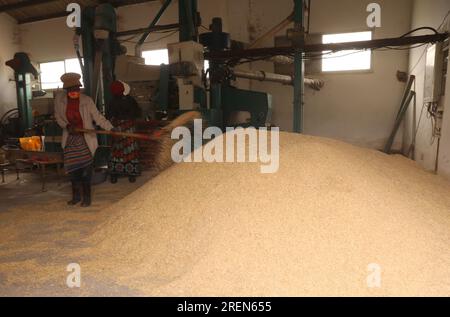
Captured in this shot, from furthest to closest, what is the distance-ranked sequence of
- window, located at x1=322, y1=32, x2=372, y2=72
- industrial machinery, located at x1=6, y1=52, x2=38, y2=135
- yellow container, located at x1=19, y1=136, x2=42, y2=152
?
industrial machinery, located at x1=6, y1=52, x2=38, y2=135, window, located at x1=322, y1=32, x2=372, y2=72, yellow container, located at x1=19, y1=136, x2=42, y2=152

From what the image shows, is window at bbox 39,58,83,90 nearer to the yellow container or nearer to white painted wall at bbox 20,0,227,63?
white painted wall at bbox 20,0,227,63

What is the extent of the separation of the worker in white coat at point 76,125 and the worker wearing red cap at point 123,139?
1.86ft

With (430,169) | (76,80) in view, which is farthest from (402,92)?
(76,80)

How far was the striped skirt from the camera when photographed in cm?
319

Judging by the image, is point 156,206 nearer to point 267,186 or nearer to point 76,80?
point 267,186

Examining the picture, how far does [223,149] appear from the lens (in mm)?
2686

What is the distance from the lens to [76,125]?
126 inches

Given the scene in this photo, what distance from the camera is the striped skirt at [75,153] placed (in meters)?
3.19

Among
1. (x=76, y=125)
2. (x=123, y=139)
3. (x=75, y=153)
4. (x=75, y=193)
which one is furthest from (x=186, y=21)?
(x=75, y=193)

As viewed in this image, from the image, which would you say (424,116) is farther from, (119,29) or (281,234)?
(119,29)

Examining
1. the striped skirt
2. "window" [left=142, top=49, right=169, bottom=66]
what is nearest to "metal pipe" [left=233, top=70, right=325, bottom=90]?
the striped skirt

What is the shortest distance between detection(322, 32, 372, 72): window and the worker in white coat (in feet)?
14.3

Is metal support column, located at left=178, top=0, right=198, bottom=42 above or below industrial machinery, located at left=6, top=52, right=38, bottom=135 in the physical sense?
above

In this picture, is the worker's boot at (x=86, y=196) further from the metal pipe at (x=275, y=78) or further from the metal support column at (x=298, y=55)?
the metal support column at (x=298, y=55)
